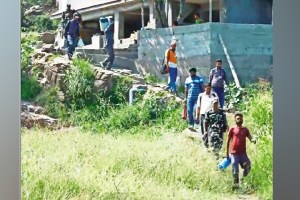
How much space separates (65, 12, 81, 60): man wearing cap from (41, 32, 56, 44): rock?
0.23ft

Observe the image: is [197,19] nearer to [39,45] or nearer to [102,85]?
[102,85]

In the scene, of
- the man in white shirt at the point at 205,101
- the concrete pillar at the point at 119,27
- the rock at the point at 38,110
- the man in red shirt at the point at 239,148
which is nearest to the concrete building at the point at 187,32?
the concrete pillar at the point at 119,27

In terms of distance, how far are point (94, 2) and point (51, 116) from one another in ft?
2.08

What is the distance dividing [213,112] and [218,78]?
6.8 inches

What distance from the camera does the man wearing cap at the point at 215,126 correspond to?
2473 millimetres

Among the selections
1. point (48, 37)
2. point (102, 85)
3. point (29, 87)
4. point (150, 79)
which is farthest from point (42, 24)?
point (150, 79)

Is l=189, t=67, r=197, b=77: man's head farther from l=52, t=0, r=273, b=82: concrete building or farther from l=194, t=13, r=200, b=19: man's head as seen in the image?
l=194, t=13, r=200, b=19: man's head

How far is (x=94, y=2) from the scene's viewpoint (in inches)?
102

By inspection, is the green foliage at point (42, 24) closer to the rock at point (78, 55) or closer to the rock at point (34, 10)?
the rock at point (34, 10)

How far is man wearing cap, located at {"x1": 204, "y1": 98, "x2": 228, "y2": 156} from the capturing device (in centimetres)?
247

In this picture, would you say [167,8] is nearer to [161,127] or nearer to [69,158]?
[161,127]

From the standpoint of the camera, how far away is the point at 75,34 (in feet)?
8.39

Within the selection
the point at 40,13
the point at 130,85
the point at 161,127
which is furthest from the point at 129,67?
the point at 40,13

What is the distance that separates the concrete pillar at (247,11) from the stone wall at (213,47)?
0.03 m
